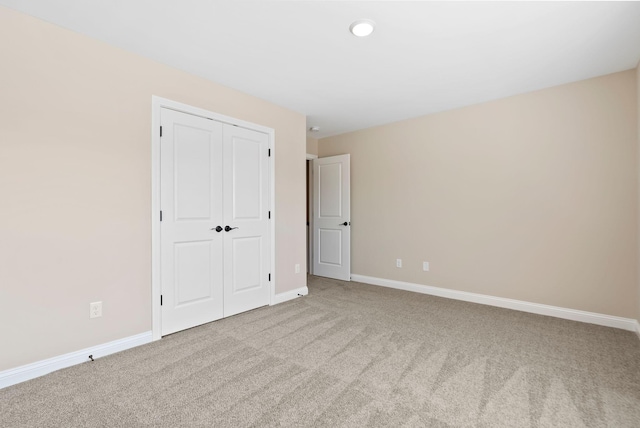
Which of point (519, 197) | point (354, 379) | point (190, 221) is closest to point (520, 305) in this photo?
point (519, 197)

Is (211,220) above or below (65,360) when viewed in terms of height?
above

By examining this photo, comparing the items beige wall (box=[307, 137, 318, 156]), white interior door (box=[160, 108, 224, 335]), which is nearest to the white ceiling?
white interior door (box=[160, 108, 224, 335])

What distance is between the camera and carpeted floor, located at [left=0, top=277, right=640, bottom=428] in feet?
5.54

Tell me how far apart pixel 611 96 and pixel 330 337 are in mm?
3531

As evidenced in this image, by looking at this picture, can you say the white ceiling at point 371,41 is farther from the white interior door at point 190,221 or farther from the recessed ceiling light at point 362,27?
the white interior door at point 190,221

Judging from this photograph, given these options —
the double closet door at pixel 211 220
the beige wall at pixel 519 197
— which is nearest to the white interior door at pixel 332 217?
the beige wall at pixel 519 197

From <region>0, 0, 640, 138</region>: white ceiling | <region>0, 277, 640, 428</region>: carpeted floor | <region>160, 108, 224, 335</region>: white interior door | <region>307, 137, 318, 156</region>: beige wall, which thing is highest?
<region>0, 0, 640, 138</region>: white ceiling

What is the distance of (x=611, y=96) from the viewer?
2.98 metres

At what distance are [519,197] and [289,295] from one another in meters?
2.97

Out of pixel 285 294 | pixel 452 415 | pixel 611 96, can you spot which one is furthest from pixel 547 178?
pixel 285 294

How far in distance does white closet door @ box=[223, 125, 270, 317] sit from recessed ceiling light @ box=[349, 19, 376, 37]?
1.66m

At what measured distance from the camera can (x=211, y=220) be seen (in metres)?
3.15

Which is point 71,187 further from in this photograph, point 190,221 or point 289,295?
point 289,295

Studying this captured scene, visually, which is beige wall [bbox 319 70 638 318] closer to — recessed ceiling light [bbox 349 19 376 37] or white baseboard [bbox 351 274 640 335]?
white baseboard [bbox 351 274 640 335]
